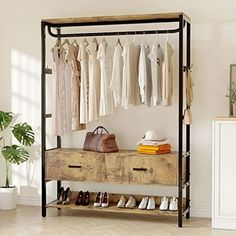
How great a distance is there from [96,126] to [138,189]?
0.84m

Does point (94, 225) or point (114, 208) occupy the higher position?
point (114, 208)

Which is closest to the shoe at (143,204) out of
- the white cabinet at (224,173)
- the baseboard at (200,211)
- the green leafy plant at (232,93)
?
the baseboard at (200,211)

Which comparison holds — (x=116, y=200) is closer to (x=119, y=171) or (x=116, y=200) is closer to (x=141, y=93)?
(x=119, y=171)

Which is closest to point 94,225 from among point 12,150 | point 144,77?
point 12,150

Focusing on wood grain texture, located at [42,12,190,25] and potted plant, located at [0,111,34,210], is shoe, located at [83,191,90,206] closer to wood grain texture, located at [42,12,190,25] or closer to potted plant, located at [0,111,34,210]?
potted plant, located at [0,111,34,210]

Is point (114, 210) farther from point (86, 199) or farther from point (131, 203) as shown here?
point (86, 199)

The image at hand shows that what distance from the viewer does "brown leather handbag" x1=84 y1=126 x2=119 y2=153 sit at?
5562mm

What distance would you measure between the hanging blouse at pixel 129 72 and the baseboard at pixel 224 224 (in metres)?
1.44

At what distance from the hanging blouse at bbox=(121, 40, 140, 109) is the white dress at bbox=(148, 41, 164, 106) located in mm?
185

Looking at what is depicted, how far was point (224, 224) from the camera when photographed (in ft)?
17.0

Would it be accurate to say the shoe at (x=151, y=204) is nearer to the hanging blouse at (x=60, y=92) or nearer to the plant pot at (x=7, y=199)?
the hanging blouse at (x=60, y=92)

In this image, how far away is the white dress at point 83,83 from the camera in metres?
5.58

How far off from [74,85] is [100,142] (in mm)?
658

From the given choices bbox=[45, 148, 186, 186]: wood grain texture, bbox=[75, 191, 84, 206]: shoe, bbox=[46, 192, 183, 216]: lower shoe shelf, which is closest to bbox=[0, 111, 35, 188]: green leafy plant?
bbox=[45, 148, 186, 186]: wood grain texture
